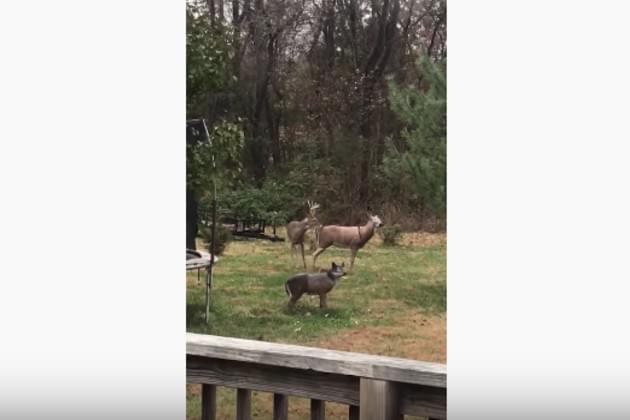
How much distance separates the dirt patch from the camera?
3.81 metres

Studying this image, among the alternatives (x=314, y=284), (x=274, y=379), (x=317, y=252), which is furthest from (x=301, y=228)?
(x=274, y=379)

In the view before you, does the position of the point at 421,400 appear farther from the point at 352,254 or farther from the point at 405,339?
the point at 352,254

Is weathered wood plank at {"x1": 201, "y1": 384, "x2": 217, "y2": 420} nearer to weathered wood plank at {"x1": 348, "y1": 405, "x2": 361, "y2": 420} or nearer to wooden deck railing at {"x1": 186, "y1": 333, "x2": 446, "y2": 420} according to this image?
wooden deck railing at {"x1": 186, "y1": 333, "x2": 446, "y2": 420}

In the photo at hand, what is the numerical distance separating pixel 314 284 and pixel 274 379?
1.21ft

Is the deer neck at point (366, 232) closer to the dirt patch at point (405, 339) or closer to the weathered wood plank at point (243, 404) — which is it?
the dirt patch at point (405, 339)

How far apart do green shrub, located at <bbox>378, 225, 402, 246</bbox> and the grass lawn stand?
2 cm

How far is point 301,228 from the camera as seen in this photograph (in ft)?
13.2

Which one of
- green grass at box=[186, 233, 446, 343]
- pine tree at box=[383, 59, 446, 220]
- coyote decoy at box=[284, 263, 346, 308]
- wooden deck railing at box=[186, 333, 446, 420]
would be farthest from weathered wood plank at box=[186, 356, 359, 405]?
pine tree at box=[383, 59, 446, 220]

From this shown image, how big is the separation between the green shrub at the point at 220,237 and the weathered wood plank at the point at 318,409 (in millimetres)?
666

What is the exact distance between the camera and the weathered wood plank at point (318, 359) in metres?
3.77

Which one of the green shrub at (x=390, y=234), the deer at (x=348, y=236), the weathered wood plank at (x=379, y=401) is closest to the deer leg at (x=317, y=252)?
the deer at (x=348, y=236)
